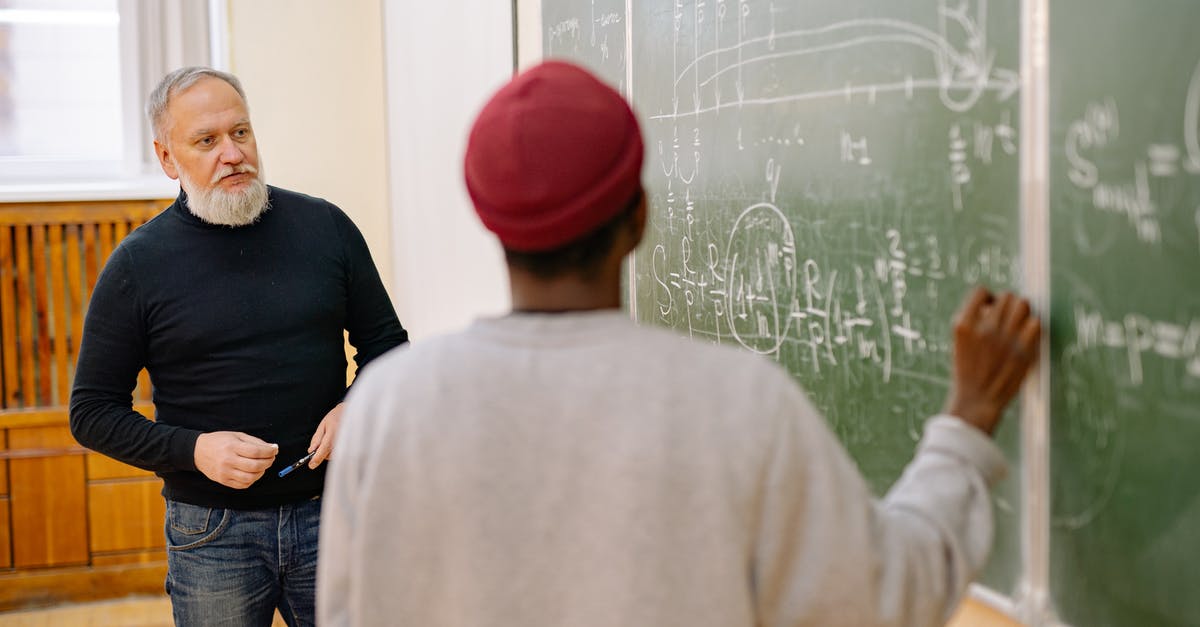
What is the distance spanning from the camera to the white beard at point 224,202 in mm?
2264

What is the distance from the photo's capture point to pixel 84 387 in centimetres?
220

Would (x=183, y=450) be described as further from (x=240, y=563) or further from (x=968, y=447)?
(x=968, y=447)

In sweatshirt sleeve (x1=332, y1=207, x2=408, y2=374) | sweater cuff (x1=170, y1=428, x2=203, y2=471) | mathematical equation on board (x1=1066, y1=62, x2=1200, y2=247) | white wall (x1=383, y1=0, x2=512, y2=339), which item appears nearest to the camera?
mathematical equation on board (x1=1066, y1=62, x2=1200, y2=247)

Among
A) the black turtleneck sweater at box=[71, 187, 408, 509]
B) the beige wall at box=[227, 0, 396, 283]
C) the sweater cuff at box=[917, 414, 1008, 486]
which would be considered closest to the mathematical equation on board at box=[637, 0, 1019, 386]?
the sweater cuff at box=[917, 414, 1008, 486]

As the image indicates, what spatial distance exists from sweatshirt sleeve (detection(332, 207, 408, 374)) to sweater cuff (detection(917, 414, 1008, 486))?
4.62ft

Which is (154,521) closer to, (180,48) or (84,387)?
(180,48)

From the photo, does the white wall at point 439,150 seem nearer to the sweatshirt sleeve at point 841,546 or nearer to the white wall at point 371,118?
the white wall at point 371,118

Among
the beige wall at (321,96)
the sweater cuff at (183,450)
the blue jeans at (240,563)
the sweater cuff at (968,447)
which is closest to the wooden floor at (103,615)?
the beige wall at (321,96)

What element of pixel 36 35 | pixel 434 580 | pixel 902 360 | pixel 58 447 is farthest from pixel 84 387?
pixel 36 35

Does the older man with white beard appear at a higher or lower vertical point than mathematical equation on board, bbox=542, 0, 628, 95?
lower

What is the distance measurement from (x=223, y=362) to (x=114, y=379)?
20 centimetres

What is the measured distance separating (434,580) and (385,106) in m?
3.64

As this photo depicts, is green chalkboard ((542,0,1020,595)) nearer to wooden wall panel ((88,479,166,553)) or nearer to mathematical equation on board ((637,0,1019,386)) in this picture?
mathematical equation on board ((637,0,1019,386))

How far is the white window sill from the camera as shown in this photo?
14.4ft
